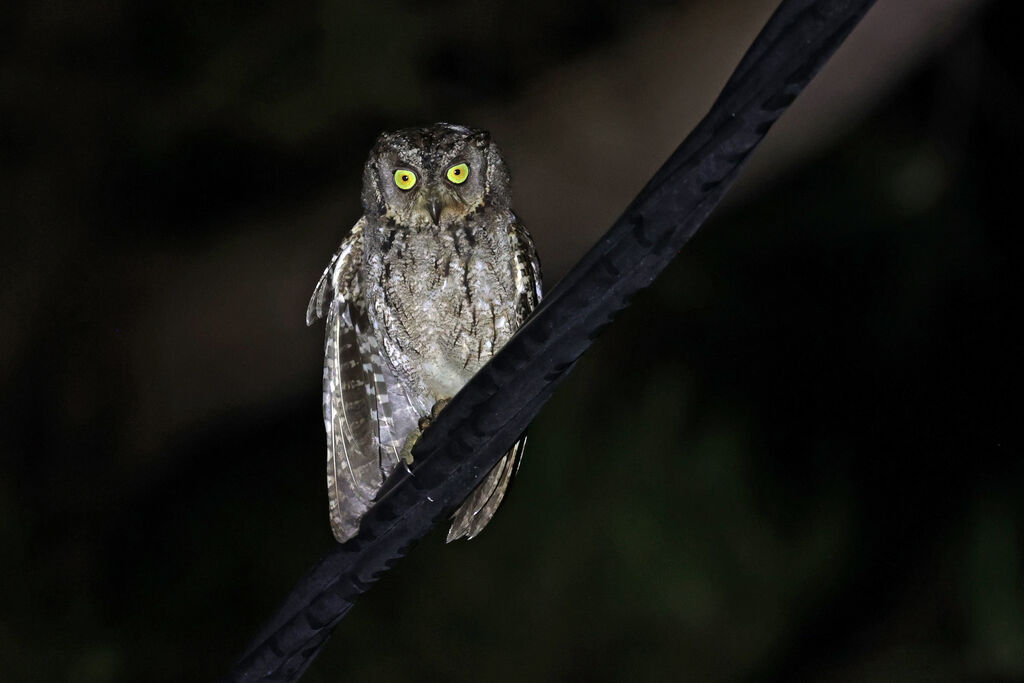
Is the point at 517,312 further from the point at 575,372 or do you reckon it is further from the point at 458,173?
the point at 575,372

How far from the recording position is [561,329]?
1.15m

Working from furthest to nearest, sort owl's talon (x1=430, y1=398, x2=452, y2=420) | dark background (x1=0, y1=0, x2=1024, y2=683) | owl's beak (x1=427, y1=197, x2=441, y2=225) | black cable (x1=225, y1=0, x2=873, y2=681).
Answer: dark background (x1=0, y1=0, x2=1024, y2=683) < owl's talon (x1=430, y1=398, x2=452, y2=420) < owl's beak (x1=427, y1=197, x2=441, y2=225) < black cable (x1=225, y1=0, x2=873, y2=681)

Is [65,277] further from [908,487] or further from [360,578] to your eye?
[908,487]

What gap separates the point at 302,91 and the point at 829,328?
3853mm

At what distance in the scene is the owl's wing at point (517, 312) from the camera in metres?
2.25

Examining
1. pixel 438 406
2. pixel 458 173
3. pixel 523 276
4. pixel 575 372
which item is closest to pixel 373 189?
pixel 458 173

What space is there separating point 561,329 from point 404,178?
3.85 ft

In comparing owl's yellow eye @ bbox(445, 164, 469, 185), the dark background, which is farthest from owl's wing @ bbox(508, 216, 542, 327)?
the dark background

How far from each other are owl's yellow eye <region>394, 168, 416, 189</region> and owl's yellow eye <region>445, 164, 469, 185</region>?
77mm

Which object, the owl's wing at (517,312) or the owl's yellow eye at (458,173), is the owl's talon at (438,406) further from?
the owl's yellow eye at (458,173)

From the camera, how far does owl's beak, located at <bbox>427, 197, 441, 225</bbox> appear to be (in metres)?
2.19

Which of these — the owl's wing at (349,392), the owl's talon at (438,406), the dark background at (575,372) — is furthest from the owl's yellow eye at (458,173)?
the dark background at (575,372)

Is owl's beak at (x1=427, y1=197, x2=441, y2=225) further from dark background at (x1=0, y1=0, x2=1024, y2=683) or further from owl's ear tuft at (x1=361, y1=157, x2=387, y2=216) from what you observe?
dark background at (x1=0, y1=0, x2=1024, y2=683)

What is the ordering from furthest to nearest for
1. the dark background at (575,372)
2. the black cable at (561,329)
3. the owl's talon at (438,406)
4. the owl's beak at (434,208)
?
the dark background at (575,372) → the owl's talon at (438,406) → the owl's beak at (434,208) → the black cable at (561,329)
